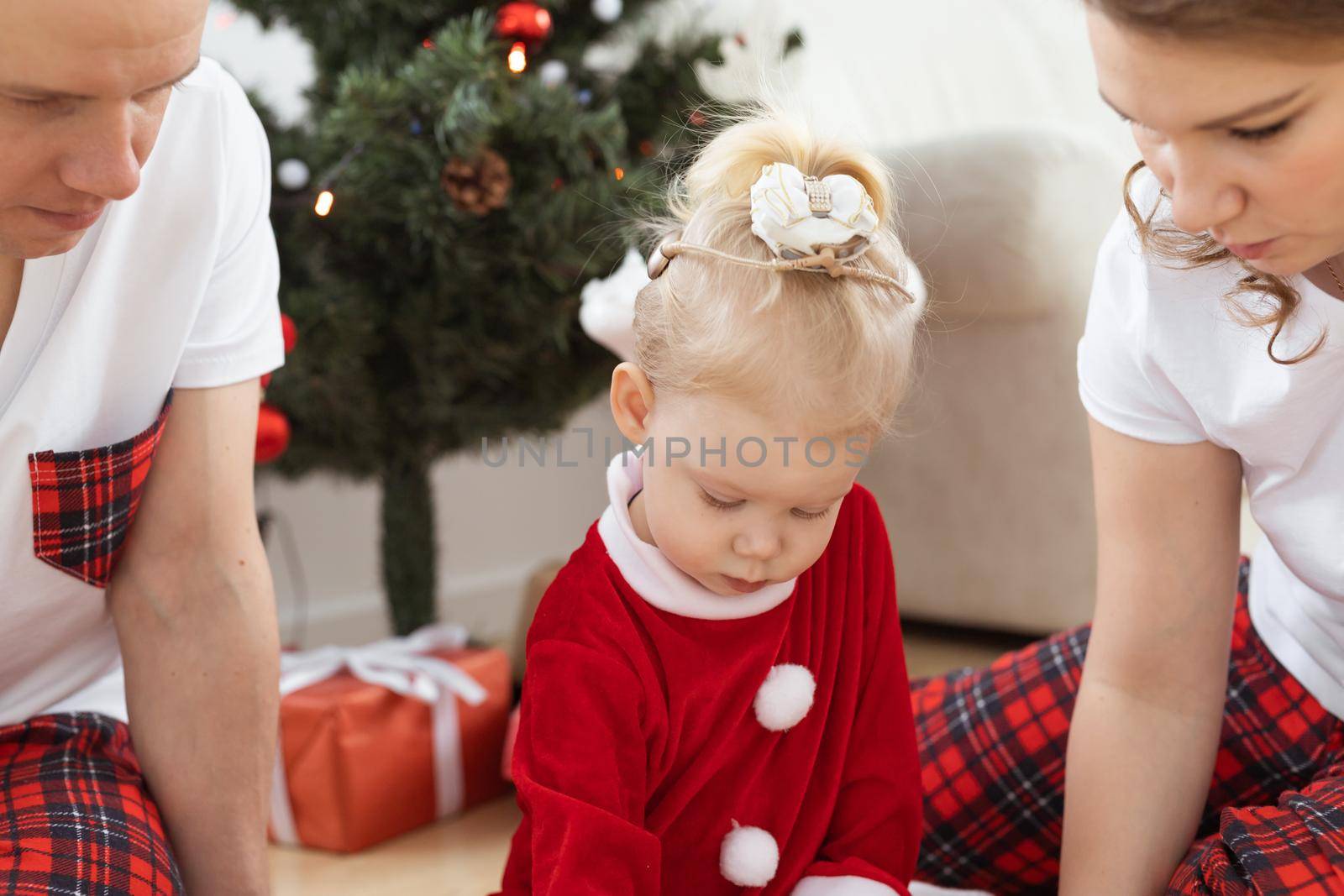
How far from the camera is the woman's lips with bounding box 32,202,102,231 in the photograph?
0.74 meters

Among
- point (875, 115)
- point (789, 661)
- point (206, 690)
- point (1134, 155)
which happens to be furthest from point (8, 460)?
point (875, 115)

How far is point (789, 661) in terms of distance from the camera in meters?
0.94

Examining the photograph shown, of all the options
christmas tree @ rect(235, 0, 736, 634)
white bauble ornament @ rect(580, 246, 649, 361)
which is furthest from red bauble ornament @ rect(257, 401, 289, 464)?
white bauble ornament @ rect(580, 246, 649, 361)

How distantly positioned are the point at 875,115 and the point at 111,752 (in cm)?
171

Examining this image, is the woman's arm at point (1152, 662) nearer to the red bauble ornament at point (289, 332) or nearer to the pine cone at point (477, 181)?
the pine cone at point (477, 181)

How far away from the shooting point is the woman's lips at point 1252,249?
2.46ft

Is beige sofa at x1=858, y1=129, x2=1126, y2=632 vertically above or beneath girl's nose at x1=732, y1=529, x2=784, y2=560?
beneath

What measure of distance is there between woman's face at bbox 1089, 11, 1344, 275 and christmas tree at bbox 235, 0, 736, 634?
70 centimetres

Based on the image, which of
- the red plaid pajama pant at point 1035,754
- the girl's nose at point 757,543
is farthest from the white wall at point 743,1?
the girl's nose at point 757,543

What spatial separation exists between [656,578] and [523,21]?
82cm

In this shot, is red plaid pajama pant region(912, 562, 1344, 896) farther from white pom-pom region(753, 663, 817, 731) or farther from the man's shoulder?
the man's shoulder

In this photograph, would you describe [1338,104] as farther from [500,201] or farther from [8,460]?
[500,201]

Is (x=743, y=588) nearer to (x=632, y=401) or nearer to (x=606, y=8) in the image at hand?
(x=632, y=401)

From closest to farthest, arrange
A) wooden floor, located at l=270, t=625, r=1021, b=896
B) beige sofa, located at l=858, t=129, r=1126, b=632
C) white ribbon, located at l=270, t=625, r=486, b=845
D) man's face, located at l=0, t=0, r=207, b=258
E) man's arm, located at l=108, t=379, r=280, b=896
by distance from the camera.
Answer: man's face, located at l=0, t=0, r=207, b=258, man's arm, located at l=108, t=379, r=280, b=896, wooden floor, located at l=270, t=625, r=1021, b=896, white ribbon, located at l=270, t=625, r=486, b=845, beige sofa, located at l=858, t=129, r=1126, b=632
